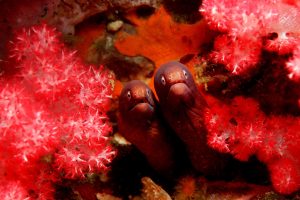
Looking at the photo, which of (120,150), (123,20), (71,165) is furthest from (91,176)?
(123,20)

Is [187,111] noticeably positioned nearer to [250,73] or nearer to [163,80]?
[163,80]

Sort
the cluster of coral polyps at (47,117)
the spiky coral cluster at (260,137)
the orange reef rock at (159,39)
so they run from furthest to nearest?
the orange reef rock at (159,39), the spiky coral cluster at (260,137), the cluster of coral polyps at (47,117)

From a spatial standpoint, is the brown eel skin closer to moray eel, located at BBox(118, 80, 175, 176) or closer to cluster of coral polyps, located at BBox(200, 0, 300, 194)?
moray eel, located at BBox(118, 80, 175, 176)

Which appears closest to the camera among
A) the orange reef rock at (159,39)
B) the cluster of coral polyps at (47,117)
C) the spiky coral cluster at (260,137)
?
the cluster of coral polyps at (47,117)

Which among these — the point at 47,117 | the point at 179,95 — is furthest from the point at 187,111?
the point at 47,117

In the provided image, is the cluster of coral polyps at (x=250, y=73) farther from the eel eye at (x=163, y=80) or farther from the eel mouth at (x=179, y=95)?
the eel eye at (x=163, y=80)

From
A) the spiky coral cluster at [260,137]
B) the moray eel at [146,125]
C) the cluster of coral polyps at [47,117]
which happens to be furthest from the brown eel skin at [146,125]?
the spiky coral cluster at [260,137]

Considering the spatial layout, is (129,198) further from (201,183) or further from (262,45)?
(262,45)
